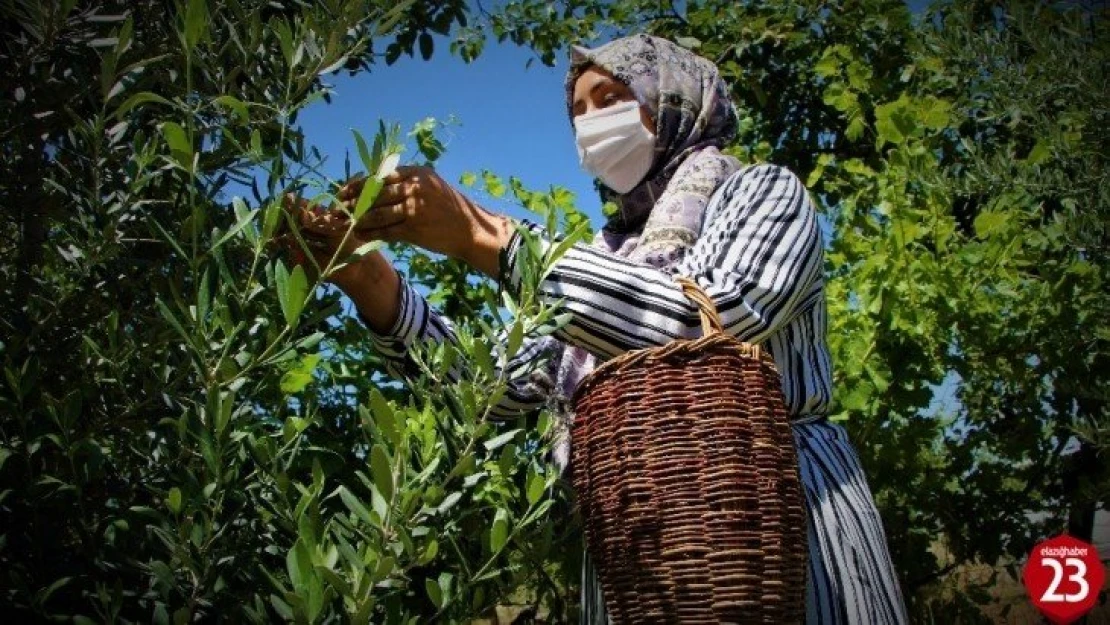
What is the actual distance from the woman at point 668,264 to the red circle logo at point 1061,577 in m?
2.55

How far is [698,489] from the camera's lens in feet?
3.82

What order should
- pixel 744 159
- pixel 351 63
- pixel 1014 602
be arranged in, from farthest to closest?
pixel 1014 602, pixel 744 159, pixel 351 63

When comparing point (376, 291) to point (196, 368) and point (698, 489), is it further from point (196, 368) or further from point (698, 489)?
point (196, 368)

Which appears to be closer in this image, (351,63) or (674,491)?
(674,491)

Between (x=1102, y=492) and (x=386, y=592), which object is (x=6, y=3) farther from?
(x=1102, y=492)

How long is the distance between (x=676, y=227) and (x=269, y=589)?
2.99ft

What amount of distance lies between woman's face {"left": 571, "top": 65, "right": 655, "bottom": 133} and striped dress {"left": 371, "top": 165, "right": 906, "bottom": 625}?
0.29 meters

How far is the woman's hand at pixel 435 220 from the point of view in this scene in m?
1.28

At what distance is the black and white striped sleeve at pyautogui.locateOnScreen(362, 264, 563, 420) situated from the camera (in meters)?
1.64

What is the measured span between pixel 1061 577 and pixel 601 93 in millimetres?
2927

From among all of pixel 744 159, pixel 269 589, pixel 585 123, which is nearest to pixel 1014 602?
pixel 744 159

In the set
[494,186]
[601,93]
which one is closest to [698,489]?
[601,93]

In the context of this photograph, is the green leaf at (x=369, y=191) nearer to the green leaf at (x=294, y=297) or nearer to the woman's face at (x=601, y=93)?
the green leaf at (x=294, y=297)

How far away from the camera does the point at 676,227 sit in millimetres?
1598
